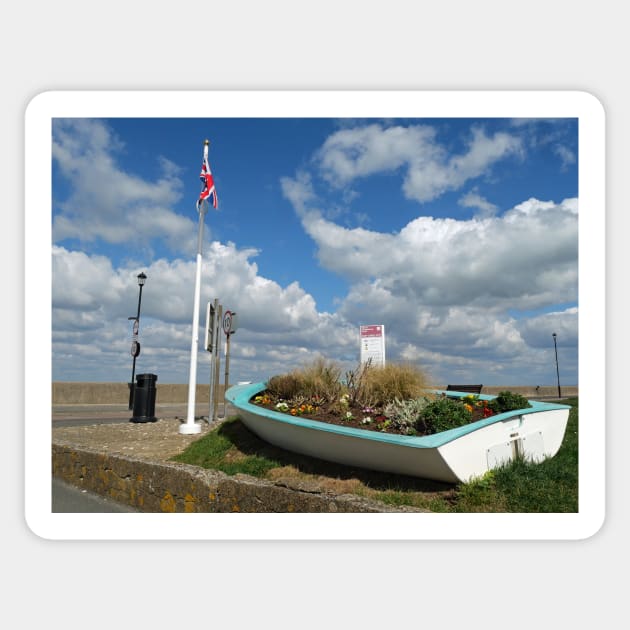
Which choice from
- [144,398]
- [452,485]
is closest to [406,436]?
[452,485]

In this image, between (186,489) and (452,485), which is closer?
(452,485)

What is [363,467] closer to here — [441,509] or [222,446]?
[441,509]

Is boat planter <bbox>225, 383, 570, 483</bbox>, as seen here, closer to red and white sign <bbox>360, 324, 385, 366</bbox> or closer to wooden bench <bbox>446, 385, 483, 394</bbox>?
red and white sign <bbox>360, 324, 385, 366</bbox>

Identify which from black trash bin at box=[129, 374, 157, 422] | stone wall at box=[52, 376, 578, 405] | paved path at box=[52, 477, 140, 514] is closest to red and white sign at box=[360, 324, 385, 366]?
paved path at box=[52, 477, 140, 514]

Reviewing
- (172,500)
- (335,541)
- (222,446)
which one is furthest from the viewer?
(222,446)

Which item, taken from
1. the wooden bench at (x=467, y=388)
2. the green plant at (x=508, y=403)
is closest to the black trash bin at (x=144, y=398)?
the wooden bench at (x=467, y=388)

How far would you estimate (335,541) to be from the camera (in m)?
3.12

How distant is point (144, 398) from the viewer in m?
11.7
